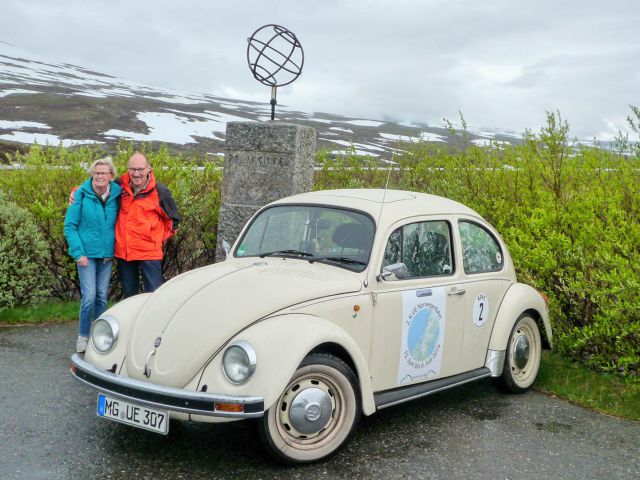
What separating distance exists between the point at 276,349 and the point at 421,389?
1.50 metres

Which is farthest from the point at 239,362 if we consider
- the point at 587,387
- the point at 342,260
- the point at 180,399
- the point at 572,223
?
the point at 572,223

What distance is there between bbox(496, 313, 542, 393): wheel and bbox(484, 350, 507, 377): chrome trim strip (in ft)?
0.46

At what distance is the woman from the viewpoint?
6.87 metres

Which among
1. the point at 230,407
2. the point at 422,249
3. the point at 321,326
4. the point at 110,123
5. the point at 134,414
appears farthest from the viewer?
the point at 110,123

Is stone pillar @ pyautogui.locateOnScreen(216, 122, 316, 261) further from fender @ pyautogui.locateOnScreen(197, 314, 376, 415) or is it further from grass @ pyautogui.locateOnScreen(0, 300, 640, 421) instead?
fender @ pyautogui.locateOnScreen(197, 314, 376, 415)

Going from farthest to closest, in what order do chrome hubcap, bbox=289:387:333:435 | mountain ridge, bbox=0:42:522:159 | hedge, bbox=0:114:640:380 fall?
mountain ridge, bbox=0:42:522:159 → hedge, bbox=0:114:640:380 → chrome hubcap, bbox=289:387:333:435

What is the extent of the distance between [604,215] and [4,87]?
8918cm

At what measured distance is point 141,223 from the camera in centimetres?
720

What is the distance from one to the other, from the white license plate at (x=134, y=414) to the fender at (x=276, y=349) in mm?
307

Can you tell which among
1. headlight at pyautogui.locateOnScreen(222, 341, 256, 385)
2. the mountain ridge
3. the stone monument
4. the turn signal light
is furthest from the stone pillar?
the mountain ridge

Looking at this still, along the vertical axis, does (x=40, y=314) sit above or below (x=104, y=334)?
below

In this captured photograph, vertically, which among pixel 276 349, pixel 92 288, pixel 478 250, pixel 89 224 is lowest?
pixel 92 288

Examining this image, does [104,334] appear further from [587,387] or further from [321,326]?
[587,387]

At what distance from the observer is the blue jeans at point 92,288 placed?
6.95 m
